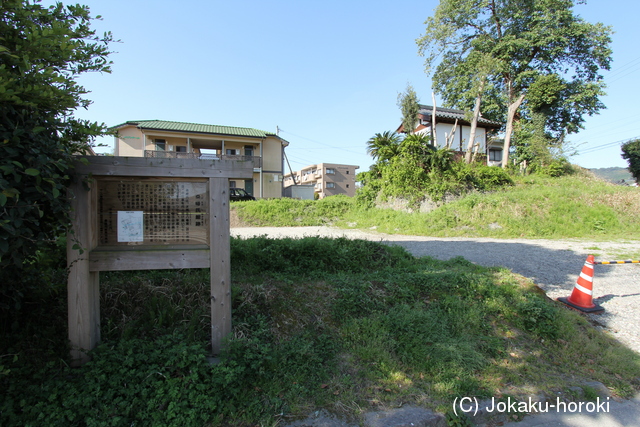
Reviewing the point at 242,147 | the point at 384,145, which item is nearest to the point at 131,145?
the point at 242,147

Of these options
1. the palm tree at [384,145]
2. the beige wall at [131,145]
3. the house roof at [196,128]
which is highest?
the house roof at [196,128]

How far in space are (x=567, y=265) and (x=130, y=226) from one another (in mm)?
8463

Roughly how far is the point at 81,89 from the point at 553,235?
14097 mm

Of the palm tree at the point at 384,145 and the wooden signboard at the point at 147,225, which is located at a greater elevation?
the palm tree at the point at 384,145

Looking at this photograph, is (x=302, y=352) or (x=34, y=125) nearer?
(x=34, y=125)

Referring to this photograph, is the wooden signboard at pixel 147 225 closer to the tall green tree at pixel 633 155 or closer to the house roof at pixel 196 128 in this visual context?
the house roof at pixel 196 128

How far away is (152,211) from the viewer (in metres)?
2.86

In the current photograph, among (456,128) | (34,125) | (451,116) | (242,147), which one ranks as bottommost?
(34,125)

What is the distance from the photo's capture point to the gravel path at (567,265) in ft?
15.0

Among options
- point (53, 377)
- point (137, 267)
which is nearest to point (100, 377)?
point (53, 377)

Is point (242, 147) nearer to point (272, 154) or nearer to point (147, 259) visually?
point (272, 154)

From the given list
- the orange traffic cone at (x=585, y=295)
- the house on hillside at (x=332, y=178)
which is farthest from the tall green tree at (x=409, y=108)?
the house on hillside at (x=332, y=178)

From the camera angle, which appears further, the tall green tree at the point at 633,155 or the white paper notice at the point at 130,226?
the tall green tree at the point at 633,155

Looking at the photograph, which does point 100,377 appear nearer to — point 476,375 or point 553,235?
point 476,375
